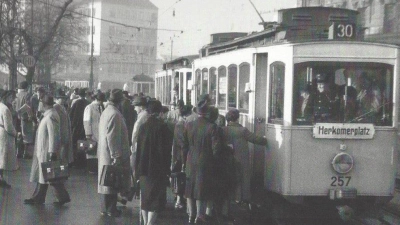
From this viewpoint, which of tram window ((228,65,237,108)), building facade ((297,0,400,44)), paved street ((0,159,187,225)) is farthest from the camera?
building facade ((297,0,400,44))

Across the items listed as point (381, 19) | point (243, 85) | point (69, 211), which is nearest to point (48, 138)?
point (69, 211)

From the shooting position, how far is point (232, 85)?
13844 millimetres

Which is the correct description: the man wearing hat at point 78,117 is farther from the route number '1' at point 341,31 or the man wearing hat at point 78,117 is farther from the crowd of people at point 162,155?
the route number '1' at point 341,31

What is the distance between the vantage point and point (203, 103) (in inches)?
415

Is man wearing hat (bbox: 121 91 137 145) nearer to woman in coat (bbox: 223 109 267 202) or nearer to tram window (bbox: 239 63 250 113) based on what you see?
tram window (bbox: 239 63 250 113)

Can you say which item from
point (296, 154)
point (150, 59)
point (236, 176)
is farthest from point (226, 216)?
point (150, 59)

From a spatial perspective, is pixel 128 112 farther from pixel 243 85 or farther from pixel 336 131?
pixel 336 131

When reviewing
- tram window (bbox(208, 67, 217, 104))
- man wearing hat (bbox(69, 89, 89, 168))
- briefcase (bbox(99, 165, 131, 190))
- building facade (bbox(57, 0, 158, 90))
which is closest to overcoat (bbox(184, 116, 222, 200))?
briefcase (bbox(99, 165, 131, 190))

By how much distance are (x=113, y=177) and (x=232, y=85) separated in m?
3.85

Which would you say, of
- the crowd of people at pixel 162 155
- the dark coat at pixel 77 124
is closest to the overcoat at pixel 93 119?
the dark coat at pixel 77 124

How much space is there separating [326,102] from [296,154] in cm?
88

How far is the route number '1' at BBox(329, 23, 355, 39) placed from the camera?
468 inches

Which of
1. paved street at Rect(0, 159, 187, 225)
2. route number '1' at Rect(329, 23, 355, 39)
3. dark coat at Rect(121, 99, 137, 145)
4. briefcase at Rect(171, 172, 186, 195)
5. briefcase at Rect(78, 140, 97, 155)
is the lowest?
paved street at Rect(0, 159, 187, 225)

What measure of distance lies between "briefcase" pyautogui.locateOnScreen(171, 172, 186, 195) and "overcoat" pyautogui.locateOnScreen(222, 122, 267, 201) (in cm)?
83
